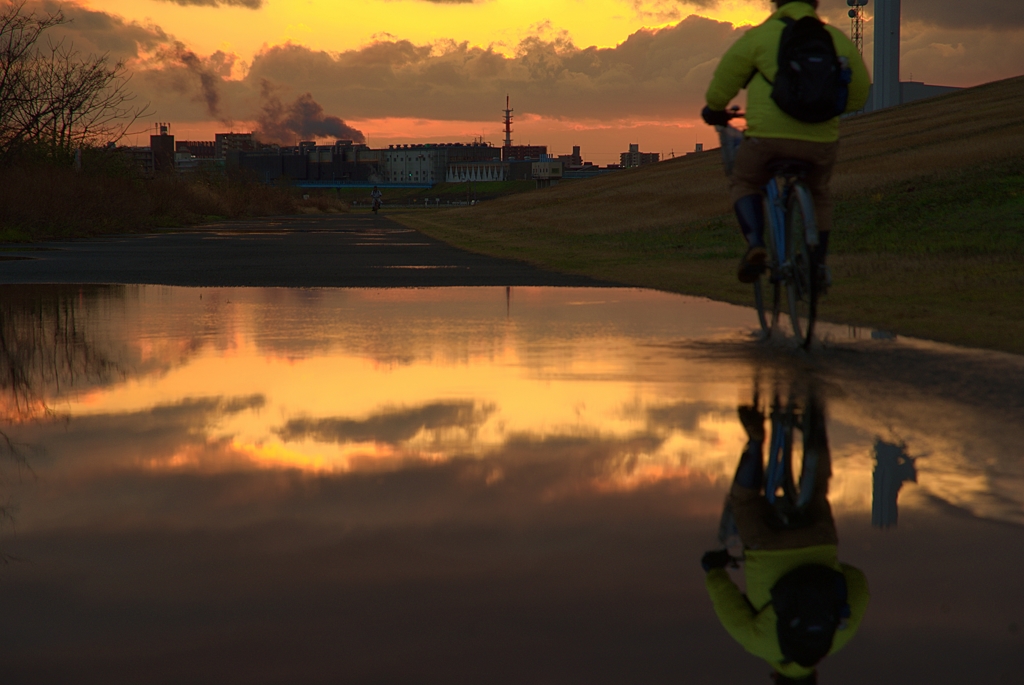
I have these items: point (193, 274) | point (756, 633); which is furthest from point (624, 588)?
point (193, 274)

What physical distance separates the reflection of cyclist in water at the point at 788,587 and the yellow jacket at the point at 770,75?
4297 mm

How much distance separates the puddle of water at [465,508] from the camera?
10.9 ft

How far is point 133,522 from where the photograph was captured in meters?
4.66

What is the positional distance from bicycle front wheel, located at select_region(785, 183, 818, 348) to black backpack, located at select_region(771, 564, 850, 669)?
5056mm

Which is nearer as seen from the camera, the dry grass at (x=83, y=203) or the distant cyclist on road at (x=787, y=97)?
the distant cyclist on road at (x=787, y=97)

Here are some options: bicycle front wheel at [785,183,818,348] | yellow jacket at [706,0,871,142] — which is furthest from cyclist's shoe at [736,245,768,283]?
yellow jacket at [706,0,871,142]

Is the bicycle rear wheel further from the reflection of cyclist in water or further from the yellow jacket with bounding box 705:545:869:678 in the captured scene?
the yellow jacket with bounding box 705:545:869:678

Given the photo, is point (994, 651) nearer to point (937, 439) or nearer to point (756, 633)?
point (756, 633)

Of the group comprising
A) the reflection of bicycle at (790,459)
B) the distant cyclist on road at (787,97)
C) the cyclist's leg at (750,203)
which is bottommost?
the reflection of bicycle at (790,459)

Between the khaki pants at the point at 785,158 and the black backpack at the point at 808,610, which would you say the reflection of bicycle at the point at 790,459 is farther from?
the khaki pants at the point at 785,158

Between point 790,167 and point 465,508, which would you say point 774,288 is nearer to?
point 790,167

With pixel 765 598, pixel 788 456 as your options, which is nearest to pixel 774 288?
pixel 788 456

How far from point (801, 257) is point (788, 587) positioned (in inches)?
218

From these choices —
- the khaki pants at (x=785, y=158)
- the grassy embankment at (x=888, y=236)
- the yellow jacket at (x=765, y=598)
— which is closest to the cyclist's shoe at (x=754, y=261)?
the khaki pants at (x=785, y=158)
